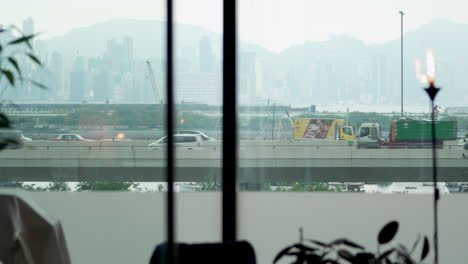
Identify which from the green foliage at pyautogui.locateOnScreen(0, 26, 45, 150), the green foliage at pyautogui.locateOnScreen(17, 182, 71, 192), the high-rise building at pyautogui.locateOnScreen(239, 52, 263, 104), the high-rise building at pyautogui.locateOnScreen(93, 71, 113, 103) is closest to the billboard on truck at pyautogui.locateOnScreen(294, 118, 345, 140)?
the high-rise building at pyautogui.locateOnScreen(239, 52, 263, 104)

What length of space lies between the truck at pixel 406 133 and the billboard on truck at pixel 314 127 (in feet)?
0.49

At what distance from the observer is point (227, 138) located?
205 cm

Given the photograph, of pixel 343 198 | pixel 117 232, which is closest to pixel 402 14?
pixel 343 198

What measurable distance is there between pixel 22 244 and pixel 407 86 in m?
2.07

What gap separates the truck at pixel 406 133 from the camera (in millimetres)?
3123

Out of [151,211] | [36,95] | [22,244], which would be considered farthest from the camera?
[151,211]

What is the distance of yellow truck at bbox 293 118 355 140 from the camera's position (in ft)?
10.1

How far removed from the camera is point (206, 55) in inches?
103

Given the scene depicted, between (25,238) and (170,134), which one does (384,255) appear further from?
(25,238)

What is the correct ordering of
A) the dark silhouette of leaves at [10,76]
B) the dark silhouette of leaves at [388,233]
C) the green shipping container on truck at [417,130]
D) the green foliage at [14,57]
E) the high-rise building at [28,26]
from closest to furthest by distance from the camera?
the dark silhouette of leaves at [388,233] < the dark silhouette of leaves at [10,76] < the green foliage at [14,57] < the high-rise building at [28,26] < the green shipping container on truck at [417,130]

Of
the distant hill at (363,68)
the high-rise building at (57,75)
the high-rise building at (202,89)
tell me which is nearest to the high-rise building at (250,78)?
the distant hill at (363,68)

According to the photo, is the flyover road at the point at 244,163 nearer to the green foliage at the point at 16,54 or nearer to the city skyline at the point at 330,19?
the green foliage at the point at 16,54

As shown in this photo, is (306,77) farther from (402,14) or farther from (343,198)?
(343,198)

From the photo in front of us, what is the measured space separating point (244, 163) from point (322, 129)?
0.48 m
